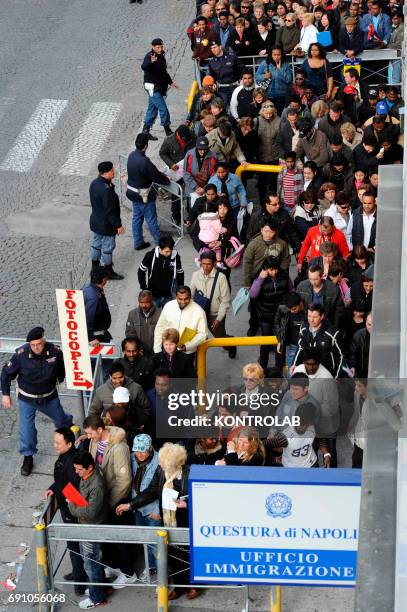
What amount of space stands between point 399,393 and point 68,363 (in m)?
6.89

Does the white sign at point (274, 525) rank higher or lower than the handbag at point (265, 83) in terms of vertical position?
higher

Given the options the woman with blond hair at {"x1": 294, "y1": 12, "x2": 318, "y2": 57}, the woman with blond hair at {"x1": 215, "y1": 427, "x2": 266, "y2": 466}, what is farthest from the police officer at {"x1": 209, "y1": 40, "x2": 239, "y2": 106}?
the woman with blond hair at {"x1": 215, "y1": 427, "x2": 266, "y2": 466}

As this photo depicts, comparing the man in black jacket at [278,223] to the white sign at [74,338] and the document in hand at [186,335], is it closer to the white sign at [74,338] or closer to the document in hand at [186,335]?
the document in hand at [186,335]

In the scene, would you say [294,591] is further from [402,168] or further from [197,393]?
[402,168]

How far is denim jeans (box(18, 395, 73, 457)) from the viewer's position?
11.9 m

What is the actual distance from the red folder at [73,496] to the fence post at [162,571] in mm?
759

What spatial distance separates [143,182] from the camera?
51.4 ft

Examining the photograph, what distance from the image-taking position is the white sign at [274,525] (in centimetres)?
839

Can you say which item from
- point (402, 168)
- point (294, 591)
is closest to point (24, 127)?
point (294, 591)

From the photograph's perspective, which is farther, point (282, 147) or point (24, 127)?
point (24, 127)

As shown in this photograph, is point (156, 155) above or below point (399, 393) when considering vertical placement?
below

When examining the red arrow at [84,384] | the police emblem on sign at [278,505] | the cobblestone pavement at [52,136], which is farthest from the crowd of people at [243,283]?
the police emblem on sign at [278,505]

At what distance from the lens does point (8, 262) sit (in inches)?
641

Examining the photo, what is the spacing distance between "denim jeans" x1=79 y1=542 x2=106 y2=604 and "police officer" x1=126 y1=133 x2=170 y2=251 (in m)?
6.50
